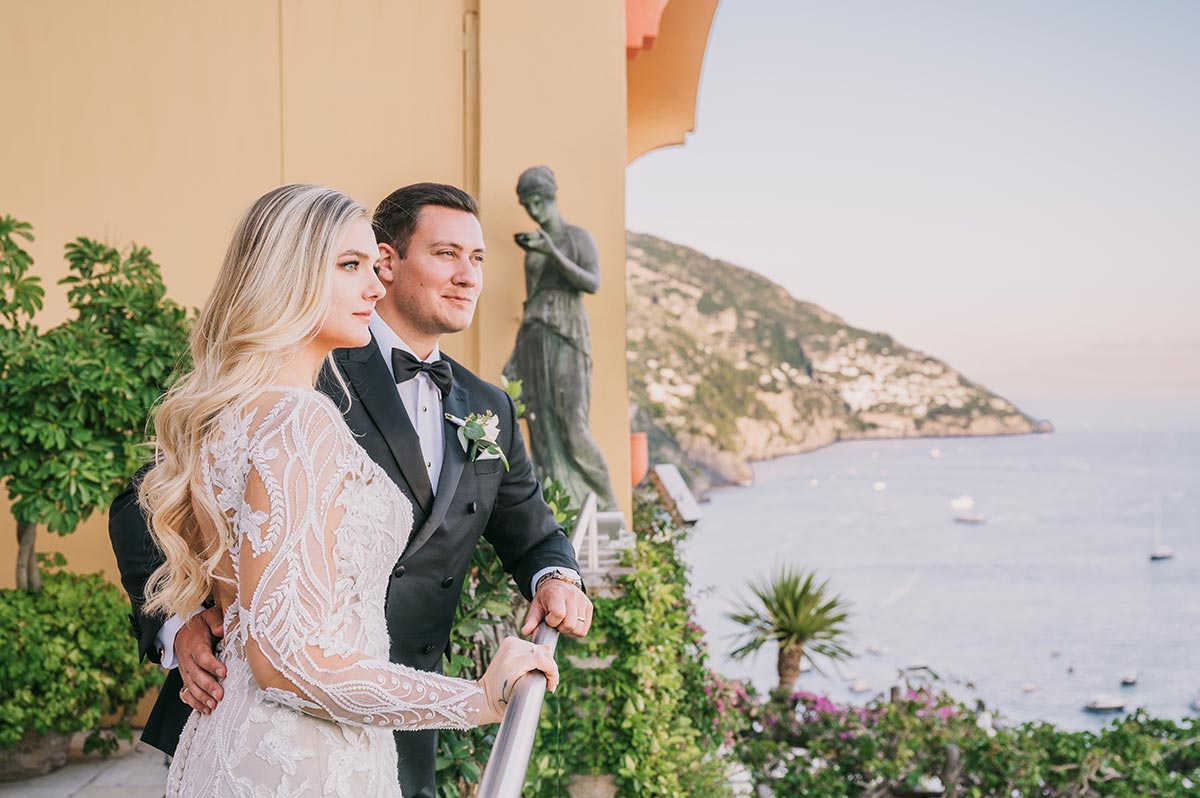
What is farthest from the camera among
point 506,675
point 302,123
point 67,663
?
point 302,123

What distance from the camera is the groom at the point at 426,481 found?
174cm

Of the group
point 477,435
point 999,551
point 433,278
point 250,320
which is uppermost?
point 433,278

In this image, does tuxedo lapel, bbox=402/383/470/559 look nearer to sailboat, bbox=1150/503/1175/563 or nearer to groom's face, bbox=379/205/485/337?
groom's face, bbox=379/205/485/337

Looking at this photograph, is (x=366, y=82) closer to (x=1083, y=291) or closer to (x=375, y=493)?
(x=375, y=493)

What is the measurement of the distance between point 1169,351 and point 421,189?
4936cm

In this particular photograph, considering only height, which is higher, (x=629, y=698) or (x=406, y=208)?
(x=406, y=208)

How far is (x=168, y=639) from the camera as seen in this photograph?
1641mm

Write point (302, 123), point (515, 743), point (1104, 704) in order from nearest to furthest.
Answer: point (515, 743) < point (302, 123) < point (1104, 704)

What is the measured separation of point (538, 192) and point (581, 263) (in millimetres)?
381

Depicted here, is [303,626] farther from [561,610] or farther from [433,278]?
[433,278]

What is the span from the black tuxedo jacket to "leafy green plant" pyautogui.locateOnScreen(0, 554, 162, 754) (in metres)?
2.45

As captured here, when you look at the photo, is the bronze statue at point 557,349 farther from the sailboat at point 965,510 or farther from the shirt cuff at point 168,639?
the sailboat at point 965,510

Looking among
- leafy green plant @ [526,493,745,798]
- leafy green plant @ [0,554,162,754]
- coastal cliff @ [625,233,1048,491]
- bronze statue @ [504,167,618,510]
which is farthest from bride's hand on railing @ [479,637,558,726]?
coastal cliff @ [625,233,1048,491]

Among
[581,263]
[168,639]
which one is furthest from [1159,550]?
[168,639]
